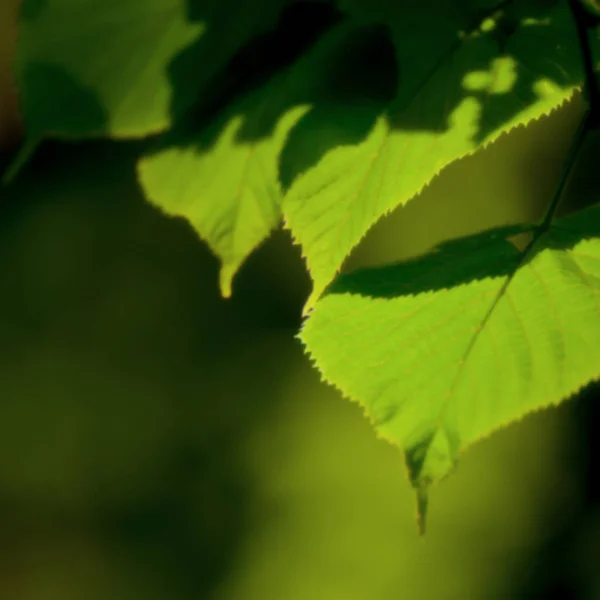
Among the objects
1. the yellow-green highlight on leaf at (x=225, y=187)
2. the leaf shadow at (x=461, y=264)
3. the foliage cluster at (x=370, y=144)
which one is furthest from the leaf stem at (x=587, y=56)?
the yellow-green highlight on leaf at (x=225, y=187)

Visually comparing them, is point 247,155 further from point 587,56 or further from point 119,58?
point 587,56

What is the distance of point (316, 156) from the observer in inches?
27.1

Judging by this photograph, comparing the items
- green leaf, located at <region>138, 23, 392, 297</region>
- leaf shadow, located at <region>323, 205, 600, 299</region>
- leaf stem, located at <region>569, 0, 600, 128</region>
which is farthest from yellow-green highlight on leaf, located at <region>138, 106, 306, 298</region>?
leaf stem, located at <region>569, 0, 600, 128</region>

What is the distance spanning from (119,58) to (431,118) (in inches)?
13.2

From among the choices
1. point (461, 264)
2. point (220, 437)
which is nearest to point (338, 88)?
point (461, 264)

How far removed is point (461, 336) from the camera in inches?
27.5

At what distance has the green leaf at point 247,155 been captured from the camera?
73 centimetres

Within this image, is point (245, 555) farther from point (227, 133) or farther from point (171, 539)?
point (227, 133)

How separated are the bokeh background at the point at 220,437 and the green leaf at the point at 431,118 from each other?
3.39 meters

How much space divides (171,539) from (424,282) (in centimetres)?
434

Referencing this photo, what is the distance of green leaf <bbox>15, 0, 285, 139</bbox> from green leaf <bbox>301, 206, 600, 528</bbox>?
27 cm

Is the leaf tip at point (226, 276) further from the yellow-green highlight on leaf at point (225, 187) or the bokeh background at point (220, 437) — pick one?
the bokeh background at point (220, 437)

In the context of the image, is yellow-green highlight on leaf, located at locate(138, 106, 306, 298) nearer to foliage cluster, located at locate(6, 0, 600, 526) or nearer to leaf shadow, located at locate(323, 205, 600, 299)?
foliage cluster, located at locate(6, 0, 600, 526)

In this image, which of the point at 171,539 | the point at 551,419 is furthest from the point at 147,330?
the point at 551,419
